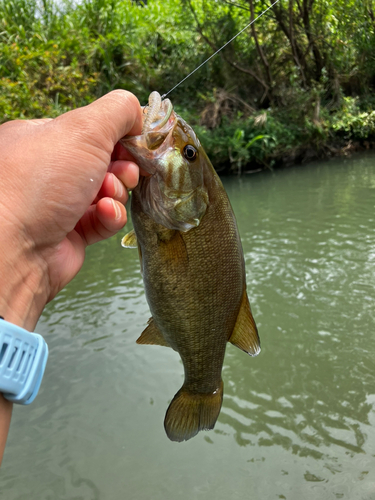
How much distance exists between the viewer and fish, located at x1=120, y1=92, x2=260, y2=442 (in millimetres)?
1654

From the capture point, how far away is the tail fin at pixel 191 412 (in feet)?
6.35

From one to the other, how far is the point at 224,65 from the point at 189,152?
60.0ft

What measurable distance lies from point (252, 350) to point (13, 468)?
246 centimetres

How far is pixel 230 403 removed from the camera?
3.72 m

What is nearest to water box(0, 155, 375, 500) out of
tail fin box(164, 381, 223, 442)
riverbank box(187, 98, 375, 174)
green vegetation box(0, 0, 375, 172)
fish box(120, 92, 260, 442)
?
tail fin box(164, 381, 223, 442)

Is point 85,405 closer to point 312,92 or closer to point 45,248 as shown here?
point 45,248

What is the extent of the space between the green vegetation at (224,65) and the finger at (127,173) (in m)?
12.8

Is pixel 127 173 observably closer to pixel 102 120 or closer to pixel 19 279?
pixel 102 120

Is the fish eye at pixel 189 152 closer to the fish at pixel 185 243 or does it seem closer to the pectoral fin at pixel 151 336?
the fish at pixel 185 243

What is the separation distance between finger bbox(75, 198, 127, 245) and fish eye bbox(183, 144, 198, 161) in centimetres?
40

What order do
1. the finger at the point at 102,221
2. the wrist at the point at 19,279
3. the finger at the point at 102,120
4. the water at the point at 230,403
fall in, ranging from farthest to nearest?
the water at the point at 230,403 < the finger at the point at 102,221 < the finger at the point at 102,120 < the wrist at the point at 19,279

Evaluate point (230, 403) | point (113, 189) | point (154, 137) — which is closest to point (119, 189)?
point (113, 189)

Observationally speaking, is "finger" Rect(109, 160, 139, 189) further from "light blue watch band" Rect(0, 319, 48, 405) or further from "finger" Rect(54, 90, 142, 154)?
"light blue watch band" Rect(0, 319, 48, 405)

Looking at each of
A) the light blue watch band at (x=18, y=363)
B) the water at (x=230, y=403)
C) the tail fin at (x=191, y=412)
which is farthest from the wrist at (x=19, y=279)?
the water at (x=230, y=403)
